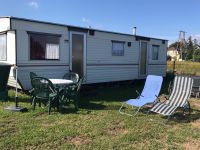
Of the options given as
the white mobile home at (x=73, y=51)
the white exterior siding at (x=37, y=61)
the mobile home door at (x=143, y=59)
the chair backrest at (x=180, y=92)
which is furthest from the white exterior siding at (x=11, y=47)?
the mobile home door at (x=143, y=59)

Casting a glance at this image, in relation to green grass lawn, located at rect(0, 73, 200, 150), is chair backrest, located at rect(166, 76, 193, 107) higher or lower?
higher

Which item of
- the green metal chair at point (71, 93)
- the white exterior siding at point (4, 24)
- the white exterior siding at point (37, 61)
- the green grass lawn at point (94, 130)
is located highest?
the white exterior siding at point (4, 24)

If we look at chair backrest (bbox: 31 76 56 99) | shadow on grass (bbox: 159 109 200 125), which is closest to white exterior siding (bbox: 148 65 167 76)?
shadow on grass (bbox: 159 109 200 125)

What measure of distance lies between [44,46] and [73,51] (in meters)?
1.39

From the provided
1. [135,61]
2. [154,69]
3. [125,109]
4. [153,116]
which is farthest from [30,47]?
[154,69]

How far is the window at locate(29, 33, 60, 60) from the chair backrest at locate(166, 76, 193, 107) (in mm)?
4664

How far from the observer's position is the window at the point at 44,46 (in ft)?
32.1

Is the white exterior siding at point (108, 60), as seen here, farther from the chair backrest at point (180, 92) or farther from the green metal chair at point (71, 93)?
the chair backrest at point (180, 92)

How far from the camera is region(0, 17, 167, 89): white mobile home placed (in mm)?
9430

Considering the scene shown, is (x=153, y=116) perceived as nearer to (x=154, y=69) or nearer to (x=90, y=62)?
(x=90, y=62)

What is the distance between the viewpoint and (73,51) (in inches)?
440

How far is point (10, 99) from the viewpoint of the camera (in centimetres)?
873

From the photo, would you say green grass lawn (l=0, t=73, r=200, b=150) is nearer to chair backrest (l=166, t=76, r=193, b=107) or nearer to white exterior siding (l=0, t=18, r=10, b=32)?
chair backrest (l=166, t=76, r=193, b=107)

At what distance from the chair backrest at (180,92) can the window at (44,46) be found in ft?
15.3
